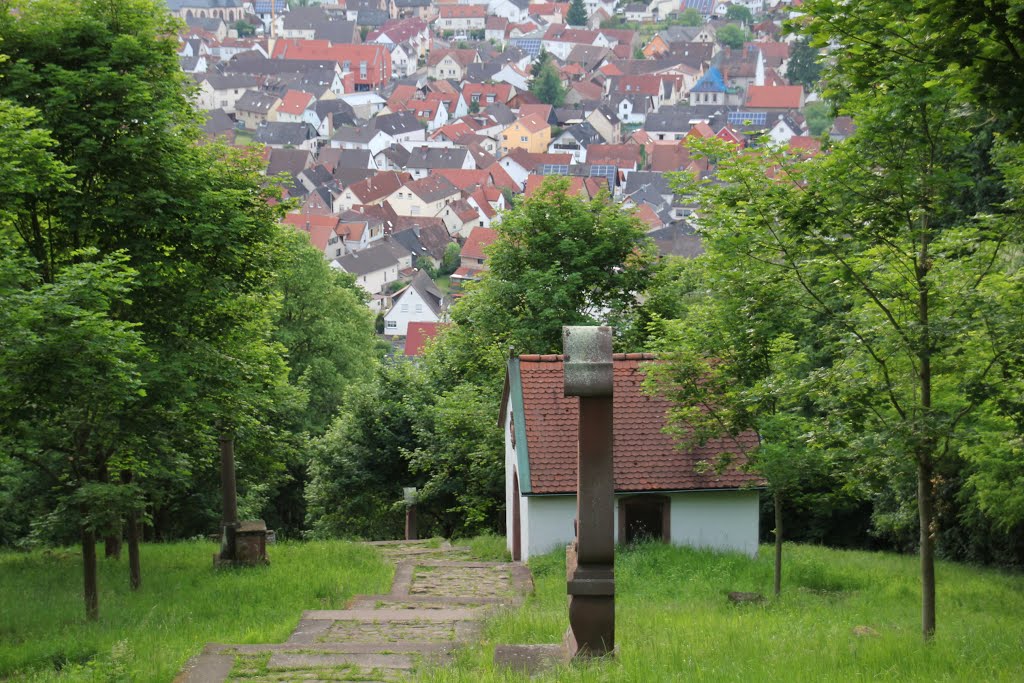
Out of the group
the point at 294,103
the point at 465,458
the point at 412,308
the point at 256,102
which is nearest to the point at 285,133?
the point at 294,103

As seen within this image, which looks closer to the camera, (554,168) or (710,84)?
(554,168)

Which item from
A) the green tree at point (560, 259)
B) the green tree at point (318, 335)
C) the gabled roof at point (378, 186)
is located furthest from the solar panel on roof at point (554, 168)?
the green tree at point (560, 259)

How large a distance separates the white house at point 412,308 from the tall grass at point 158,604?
7164 centimetres

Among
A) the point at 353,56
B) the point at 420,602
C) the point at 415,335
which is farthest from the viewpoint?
the point at 353,56

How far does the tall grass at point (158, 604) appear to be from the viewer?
10.6 meters

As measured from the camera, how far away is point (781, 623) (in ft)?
38.5

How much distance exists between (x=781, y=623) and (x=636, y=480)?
6.59 meters

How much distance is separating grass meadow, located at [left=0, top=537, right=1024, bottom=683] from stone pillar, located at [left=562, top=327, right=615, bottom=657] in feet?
1.18

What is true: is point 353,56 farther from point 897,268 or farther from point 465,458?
point 897,268

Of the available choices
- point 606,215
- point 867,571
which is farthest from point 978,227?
point 606,215

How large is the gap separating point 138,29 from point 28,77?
1.89m

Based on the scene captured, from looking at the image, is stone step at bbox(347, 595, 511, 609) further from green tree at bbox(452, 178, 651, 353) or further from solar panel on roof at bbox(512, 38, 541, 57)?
solar panel on roof at bbox(512, 38, 541, 57)

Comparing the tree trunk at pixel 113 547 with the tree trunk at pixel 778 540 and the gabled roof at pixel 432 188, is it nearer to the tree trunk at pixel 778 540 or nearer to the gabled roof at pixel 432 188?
the tree trunk at pixel 778 540

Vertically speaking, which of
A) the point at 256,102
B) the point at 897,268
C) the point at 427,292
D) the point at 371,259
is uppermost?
the point at 256,102
